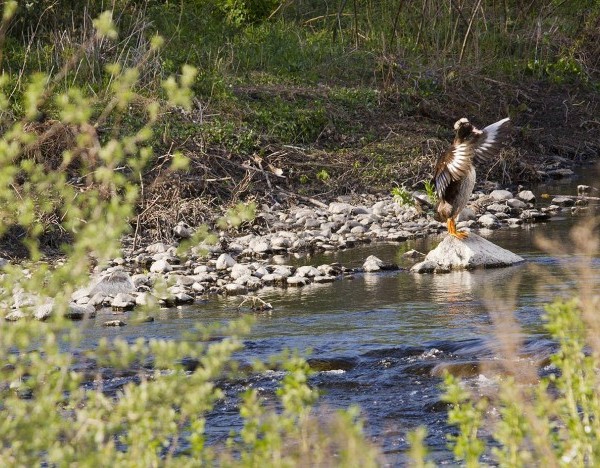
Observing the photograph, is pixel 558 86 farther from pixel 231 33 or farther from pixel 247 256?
pixel 247 256

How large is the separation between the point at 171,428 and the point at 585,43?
17200 millimetres

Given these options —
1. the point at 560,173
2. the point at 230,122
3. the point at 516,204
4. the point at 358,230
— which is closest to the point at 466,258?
the point at 358,230

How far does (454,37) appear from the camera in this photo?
59.7ft

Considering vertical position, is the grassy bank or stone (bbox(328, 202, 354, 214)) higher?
the grassy bank

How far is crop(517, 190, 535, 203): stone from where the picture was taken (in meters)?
13.3

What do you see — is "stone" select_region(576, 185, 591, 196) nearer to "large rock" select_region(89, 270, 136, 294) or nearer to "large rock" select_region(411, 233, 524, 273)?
"large rock" select_region(411, 233, 524, 273)

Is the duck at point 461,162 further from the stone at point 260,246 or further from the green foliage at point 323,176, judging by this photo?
the green foliage at point 323,176

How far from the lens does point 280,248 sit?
1118 cm

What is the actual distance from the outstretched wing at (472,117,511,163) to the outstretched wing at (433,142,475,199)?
64 mm

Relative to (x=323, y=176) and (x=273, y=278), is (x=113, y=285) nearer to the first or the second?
(x=273, y=278)

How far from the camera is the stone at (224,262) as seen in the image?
A: 10145 millimetres

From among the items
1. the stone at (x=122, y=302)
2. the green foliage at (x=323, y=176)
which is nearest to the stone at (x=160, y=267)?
the stone at (x=122, y=302)

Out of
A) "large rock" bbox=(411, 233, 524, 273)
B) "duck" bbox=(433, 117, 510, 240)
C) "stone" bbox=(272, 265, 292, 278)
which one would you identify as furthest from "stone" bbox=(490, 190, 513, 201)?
"stone" bbox=(272, 265, 292, 278)

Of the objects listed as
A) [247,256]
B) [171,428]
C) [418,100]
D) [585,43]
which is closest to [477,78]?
[418,100]
